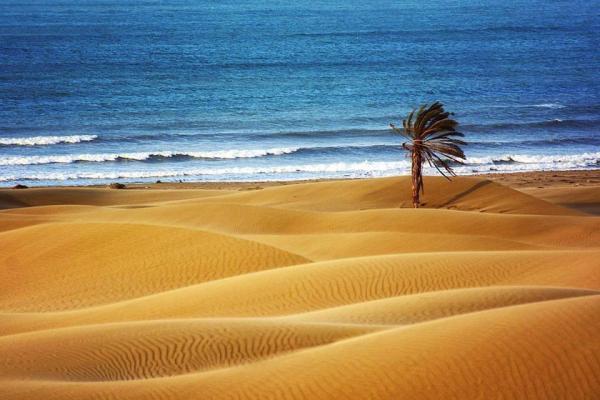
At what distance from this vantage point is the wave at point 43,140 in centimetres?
3862

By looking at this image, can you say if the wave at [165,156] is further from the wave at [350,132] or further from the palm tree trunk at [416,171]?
the palm tree trunk at [416,171]

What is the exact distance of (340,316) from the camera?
1040cm

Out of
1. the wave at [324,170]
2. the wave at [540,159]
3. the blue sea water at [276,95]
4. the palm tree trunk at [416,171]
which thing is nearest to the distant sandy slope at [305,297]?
the palm tree trunk at [416,171]

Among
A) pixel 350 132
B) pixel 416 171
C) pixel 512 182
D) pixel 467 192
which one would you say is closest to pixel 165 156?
pixel 350 132

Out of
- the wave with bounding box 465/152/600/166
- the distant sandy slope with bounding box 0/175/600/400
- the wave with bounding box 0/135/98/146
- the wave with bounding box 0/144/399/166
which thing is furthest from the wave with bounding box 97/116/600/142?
the distant sandy slope with bounding box 0/175/600/400

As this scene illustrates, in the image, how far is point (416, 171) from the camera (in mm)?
22438

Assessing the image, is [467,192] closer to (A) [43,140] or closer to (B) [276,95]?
(A) [43,140]

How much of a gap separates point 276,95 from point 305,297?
4013 centimetres

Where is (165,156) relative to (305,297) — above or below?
above

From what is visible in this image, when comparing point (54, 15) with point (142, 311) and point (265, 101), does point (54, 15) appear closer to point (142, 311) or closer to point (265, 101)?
point (265, 101)

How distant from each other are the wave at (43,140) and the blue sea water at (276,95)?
150 mm

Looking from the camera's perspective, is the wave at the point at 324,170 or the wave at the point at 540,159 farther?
the wave at the point at 540,159

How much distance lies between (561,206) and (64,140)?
24223 mm

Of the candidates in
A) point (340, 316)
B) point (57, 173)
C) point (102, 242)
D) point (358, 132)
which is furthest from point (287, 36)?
point (340, 316)
